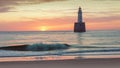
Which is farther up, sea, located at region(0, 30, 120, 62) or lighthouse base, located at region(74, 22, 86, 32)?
sea, located at region(0, 30, 120, 62)

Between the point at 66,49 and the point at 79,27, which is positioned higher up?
the point at 66,49

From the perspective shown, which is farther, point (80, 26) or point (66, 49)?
point (80, 26)

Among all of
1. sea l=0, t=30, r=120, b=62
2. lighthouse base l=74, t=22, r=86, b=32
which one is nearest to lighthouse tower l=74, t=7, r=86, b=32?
lighthouse base l=74, t=22, r=86, b=32

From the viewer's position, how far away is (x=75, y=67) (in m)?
9.22

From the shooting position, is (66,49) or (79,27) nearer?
(66,49)

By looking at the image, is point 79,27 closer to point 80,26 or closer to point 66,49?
point 80,26

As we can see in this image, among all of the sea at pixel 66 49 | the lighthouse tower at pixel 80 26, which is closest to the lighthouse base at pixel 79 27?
the lighthouse tower at pixel 80 26

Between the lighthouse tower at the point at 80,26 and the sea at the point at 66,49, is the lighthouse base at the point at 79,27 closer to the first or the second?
the lighthouse tower at the point at 80,26

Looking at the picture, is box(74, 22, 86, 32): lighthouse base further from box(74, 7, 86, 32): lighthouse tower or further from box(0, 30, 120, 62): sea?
box(0, 30, 120, 62): sea

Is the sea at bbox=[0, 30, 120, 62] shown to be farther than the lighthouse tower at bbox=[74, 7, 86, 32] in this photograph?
No

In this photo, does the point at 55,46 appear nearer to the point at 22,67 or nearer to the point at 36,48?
the point at 36,48

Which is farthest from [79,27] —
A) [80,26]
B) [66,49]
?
[66,49]

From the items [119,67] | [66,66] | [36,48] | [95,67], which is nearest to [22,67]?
[66,66]

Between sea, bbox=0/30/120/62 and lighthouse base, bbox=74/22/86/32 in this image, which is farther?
lighthouse base, bbox=74/22/86/32
